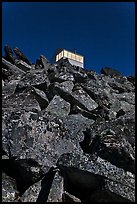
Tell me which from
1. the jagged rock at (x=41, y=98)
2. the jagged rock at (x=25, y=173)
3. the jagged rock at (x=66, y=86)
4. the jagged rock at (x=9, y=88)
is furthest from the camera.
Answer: the jagged rock at (x=9, y=88)

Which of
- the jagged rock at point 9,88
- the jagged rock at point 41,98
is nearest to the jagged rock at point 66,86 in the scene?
the jagged rock at point 41,98

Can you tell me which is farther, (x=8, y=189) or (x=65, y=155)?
(x=8, y=189)

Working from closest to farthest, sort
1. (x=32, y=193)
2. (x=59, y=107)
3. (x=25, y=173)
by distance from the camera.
Result: (x=32, y=193) < (x=25, y=173) < (x=59, y=107)

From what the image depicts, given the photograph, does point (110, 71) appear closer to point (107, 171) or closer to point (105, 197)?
point (107, 171)

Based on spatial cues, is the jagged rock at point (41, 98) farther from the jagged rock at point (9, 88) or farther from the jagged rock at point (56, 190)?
the jagged rock at point (56, 190)

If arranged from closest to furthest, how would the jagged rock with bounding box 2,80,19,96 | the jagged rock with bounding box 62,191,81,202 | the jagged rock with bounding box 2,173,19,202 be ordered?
the jagged rock with bounding box 62,191,81,202
the jagged rock with bounding box 2,173,19,202
the jagged rock with bounding box 2,80,19,96

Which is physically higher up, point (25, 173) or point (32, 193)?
point (25, 173)

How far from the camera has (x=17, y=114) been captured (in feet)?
30.0

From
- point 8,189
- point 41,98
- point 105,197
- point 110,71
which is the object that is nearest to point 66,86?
point 41,98

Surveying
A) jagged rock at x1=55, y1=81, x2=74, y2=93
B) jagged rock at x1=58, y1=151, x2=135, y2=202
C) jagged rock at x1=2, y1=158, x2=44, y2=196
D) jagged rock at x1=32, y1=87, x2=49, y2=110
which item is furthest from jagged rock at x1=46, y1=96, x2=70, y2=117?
jagged rock at x1=58, y1=151, x2=135, y2=202

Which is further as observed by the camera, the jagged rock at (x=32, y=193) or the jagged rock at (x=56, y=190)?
the jagged rock at (x=32, y=193)

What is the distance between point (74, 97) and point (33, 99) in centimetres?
182

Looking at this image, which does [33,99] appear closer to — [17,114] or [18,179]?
[17,114]

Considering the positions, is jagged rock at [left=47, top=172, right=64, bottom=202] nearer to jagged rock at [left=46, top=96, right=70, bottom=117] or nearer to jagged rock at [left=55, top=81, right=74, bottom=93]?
jagged rock at [left=46, top=96, right=70, bottom=117]
